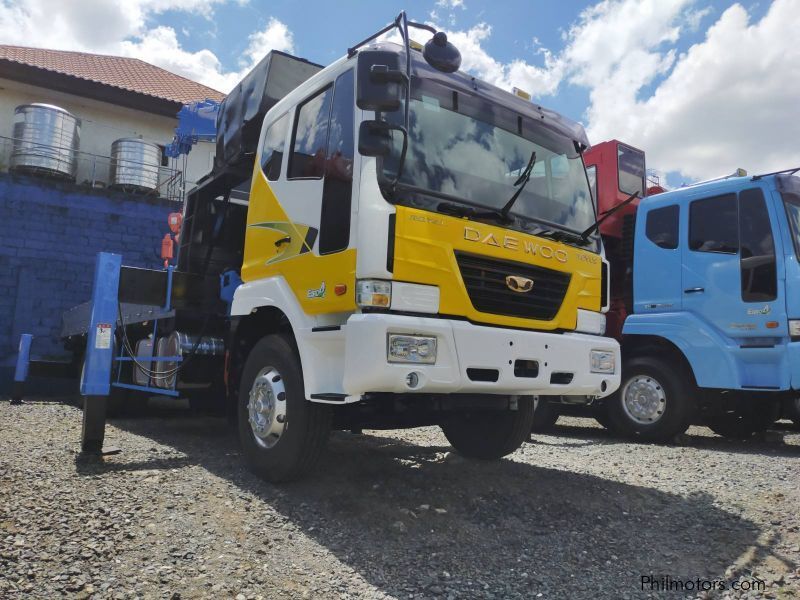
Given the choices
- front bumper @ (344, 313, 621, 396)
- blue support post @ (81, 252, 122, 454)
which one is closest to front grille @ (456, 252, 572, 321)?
front bumper @ (344, 313, 621, 396)

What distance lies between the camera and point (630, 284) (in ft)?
23.4

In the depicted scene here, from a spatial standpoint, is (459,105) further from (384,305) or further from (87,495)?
(87,495)

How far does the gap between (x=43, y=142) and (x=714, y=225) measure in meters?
12.8

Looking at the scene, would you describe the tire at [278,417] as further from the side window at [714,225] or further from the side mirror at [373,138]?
the side window at [714,225]

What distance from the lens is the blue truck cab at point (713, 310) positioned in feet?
19.1

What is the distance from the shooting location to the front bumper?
3088 millimetres

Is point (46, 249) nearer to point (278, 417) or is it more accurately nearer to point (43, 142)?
point (43, 142)

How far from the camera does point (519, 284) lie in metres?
3.68

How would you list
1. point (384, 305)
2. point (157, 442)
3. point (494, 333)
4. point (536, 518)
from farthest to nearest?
point (157, 442)
point (536, 518)
point (494, 333)
point (384, 305)

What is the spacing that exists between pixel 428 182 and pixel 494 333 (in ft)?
3.22

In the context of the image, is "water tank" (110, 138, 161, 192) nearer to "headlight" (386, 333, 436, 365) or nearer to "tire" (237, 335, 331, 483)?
"tire" (237, 335, 331, 483)

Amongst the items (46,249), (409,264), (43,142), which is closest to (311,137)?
(409,264)

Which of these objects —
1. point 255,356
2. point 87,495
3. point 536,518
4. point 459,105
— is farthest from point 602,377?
point 87,495

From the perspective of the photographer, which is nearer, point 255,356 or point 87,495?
point 87,495
